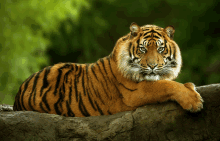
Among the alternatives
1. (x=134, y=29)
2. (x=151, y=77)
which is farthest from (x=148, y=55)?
(x=134, y=29)

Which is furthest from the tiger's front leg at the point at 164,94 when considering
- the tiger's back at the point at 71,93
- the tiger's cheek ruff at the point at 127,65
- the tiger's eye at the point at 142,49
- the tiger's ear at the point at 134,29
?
the tiger's ear at the point at 134,29

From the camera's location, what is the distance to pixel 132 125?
9.04ft

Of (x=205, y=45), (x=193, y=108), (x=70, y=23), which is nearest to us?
(x=193, y=108)

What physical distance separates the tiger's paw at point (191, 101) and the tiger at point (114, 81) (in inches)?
8.4

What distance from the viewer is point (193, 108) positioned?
2586 mm

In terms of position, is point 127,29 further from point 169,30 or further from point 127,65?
point 127,65

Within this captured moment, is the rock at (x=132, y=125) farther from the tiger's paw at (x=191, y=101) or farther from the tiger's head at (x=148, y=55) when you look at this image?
the tiger's head at (x=148, y=55)

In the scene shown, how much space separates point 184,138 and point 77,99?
4.07 ft

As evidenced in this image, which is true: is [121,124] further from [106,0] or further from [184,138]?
[106,0]

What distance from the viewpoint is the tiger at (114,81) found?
9.71 feet

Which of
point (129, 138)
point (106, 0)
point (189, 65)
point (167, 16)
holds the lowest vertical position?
point (129, 138)

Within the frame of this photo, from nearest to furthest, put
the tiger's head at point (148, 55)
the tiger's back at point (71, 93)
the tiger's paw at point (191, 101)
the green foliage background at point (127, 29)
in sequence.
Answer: the tiger's paw at point (191, 101) → the tiger's head at point (148, 55) → the tiger's back at point (71, 93) → the green foliage background at point (127, 29)

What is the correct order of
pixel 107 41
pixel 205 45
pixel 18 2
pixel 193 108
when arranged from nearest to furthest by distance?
pixel 193 108, pixel 18 2, pixel 205 45, pixel 107 41

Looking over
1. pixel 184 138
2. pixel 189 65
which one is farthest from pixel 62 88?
pixel 189 65
